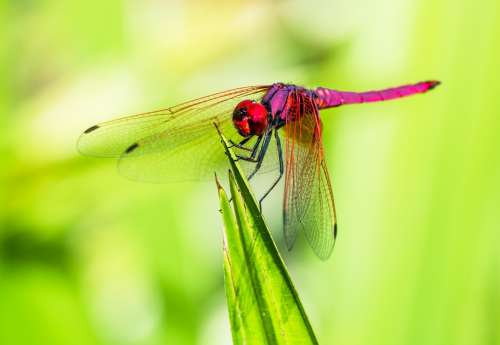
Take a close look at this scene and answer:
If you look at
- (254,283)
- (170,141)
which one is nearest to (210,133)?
(170,141)

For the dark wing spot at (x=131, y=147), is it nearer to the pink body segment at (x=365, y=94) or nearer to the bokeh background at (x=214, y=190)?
the bokeh background at (x=214, y=190)

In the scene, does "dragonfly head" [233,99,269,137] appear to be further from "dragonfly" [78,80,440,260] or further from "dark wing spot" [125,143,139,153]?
"dark wing spot" [125,143,139,153]

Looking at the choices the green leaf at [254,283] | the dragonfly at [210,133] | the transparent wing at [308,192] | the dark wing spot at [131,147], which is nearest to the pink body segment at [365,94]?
the dragonfly at [210,133]

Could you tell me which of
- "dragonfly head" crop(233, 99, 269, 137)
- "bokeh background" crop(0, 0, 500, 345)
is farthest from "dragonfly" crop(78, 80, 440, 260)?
"bokeh background" crop(0, 0, 500, 345)

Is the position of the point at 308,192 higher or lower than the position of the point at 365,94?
lower

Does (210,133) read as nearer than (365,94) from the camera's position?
Yes

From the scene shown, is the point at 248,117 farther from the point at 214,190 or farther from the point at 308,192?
the point at 214,190
